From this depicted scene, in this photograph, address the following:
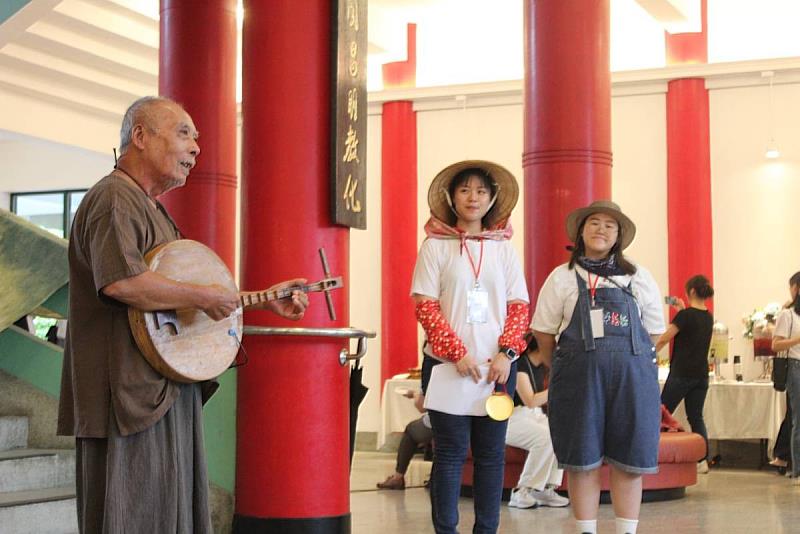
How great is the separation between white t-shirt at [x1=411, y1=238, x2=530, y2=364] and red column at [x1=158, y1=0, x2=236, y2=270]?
3.44 metres

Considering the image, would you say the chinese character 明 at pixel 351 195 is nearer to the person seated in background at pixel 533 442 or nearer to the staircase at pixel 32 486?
the staircase at pixel 32 486

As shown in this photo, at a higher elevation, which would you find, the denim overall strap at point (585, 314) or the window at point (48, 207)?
the window at point (48, 207)

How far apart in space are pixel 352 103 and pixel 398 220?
722 centimetres

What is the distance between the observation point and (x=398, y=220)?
39.1ft

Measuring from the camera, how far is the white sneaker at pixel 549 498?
21.3 feet

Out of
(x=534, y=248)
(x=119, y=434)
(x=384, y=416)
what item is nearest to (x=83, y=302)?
(x=119, y=434)

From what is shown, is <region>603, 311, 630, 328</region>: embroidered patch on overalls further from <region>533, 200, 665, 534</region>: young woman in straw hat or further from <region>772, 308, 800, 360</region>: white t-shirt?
<region>772, 308, 800, 360</region>: white t-shirt

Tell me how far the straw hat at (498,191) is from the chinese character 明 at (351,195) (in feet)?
1.47

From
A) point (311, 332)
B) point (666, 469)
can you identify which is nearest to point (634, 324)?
point (311, 332)

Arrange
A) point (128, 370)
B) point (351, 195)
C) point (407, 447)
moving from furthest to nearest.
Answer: point (407, 447) < point (351, 195) < point (128, 370)

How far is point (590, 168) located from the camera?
659 cm

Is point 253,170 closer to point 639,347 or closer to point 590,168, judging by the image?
point 639,347

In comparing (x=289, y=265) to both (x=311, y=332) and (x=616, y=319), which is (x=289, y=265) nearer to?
(x=311, y=332)

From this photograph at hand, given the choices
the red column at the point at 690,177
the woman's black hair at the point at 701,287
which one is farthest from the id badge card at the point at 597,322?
the red column at the point at 690,177
